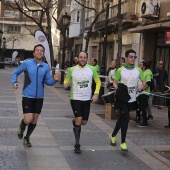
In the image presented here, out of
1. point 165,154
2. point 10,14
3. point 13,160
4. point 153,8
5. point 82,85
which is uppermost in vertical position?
point 10,14

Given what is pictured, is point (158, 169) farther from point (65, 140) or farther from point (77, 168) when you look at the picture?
point (65, 140)

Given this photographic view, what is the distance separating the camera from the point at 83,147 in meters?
7.52

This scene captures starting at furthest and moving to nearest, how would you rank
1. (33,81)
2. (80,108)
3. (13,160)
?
(80,108) < (33,81) < (13,160)

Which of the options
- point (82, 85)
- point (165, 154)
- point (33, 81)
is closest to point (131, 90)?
point (82, 85)

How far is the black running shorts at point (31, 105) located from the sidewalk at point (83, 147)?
0.71 metres

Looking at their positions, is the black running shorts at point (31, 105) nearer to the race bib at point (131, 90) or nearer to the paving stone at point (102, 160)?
the paving stone at point (102, 160)

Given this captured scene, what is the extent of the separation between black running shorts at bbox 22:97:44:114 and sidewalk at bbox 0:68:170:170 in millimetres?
707

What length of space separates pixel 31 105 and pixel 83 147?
4.36 feet

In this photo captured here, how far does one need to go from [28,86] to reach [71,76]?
31.4 inches

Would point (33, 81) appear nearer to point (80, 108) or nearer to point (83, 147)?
point (80, 108)

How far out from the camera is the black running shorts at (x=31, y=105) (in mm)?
6988

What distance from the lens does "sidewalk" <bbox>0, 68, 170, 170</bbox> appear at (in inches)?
248

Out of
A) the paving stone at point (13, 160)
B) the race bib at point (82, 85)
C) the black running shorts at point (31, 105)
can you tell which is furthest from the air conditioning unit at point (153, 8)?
the paving stone at point (13, 160)

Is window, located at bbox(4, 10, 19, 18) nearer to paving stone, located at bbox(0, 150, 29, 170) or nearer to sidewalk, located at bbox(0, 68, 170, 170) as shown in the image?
sidewalk, located at bbox(0, 68, 170, 170)
